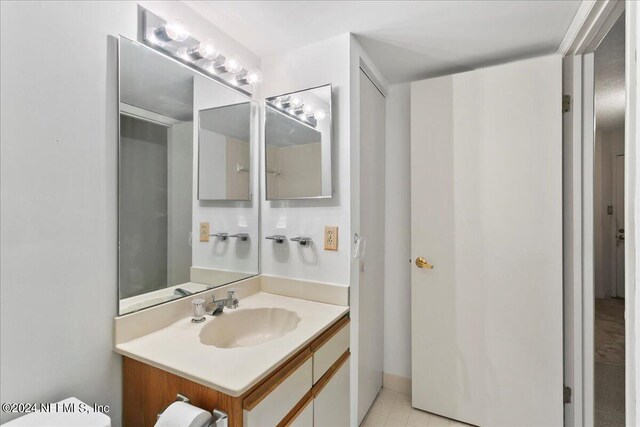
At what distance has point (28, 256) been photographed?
859mm

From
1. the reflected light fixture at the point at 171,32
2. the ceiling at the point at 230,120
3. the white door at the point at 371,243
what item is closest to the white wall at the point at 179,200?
the ceiling at the point at 230,120

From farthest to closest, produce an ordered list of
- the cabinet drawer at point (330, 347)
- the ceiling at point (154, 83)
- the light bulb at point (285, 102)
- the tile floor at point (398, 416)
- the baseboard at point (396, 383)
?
1. the baseboard at point (396, 383)
2. the tile floor at point (398, 416)
3. the light bulb at point (285, 102)
4. the cabinet drawer at point (330, 347)
5. the ceiling at point (154, 83)

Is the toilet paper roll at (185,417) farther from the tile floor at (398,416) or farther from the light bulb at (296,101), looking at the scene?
the light bulb at (296,101)

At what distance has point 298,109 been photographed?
1656 millimetres

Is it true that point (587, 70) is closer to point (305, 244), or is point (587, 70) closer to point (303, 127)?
point (303, 127)

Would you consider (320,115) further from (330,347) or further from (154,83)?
(330,347)

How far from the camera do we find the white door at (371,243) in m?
1.74

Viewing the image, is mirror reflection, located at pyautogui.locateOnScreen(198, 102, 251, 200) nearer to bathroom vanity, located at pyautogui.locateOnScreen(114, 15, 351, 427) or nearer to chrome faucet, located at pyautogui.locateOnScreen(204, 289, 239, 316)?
bathroom vanity, located at pyautogui.locateOnScreen(114, 15, 351, 427)

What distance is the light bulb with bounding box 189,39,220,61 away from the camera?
1.33m

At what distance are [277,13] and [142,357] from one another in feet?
5.14

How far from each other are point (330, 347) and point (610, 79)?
188 cm

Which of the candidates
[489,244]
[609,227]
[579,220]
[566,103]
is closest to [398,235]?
[489,244]

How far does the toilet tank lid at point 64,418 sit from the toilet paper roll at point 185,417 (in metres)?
0.15

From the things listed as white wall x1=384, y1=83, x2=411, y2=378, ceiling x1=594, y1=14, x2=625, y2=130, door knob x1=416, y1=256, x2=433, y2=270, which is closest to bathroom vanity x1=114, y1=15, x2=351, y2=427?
door knob x1=416, y1=256, x2=433, y2=270
